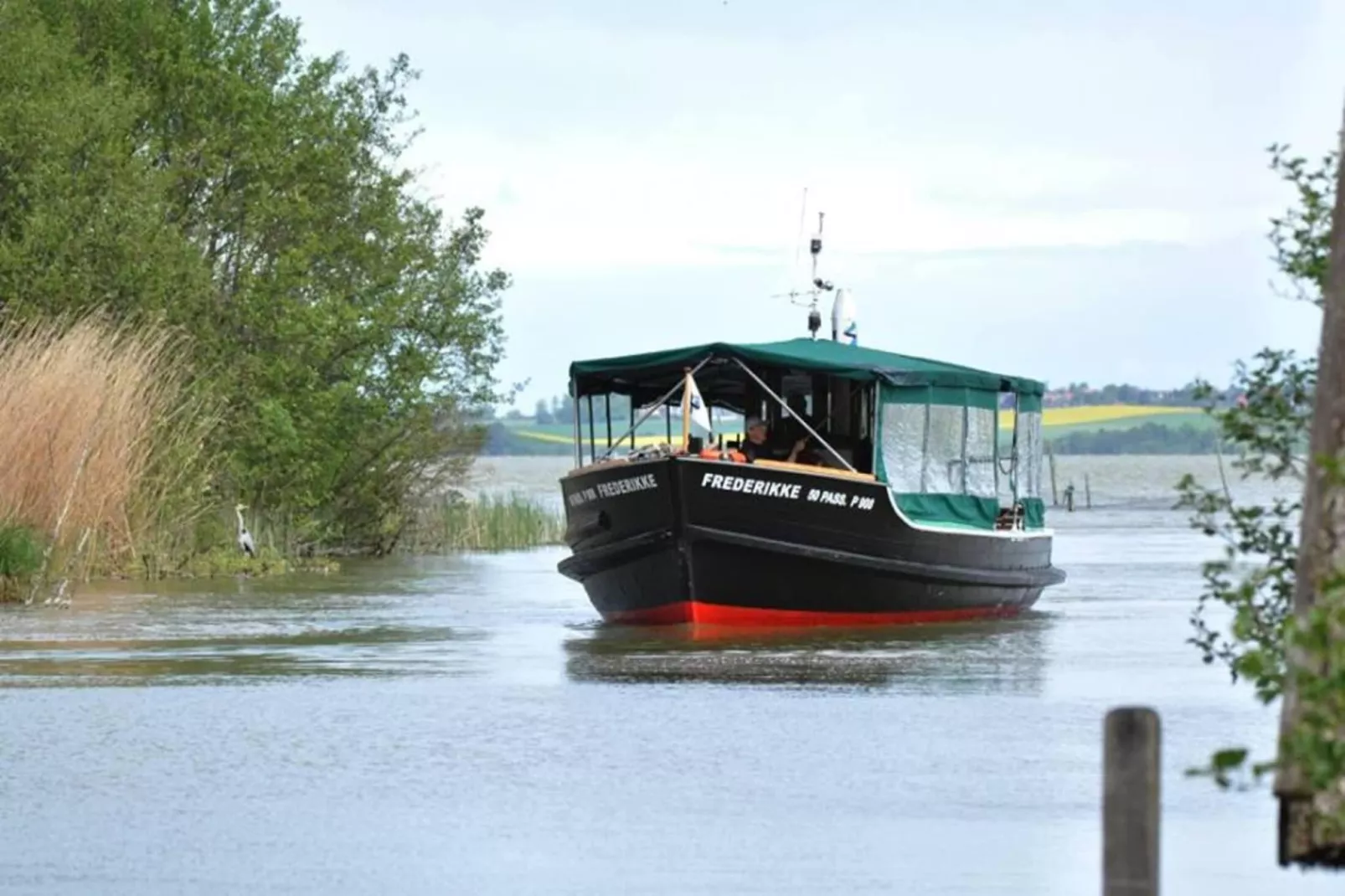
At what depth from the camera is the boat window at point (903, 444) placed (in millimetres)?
27203

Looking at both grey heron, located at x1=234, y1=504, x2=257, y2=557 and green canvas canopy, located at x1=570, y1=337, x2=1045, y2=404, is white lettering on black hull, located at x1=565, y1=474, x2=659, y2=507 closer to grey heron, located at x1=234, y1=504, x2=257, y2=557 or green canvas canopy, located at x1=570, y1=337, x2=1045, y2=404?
green canvas canopy, located at x1=570, y1=337, x2=1045, y2=404

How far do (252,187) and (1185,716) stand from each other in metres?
28.5

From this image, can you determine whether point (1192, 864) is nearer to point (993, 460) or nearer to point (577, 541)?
point (577, 541)

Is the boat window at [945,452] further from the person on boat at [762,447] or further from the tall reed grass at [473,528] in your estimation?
the tall reed grass at [473,528]

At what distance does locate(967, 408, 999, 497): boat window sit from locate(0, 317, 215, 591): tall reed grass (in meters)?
9.31

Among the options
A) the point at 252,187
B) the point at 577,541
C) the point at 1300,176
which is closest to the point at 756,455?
the point at 577,541

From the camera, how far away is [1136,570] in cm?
4144

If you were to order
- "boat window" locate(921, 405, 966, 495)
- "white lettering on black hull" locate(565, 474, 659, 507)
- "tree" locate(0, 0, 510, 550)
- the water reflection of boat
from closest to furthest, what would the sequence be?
the water reflection of boat, "white lettering on black hull" locate(565, 474, 659, 507), "boat window" locate(921, 405, 966, 495), "tree" locate(0, 0, 510, 550)

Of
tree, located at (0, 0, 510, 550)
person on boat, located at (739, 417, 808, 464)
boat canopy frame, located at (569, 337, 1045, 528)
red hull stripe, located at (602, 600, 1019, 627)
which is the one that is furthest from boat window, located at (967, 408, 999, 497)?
tree, located at (0, 0, 510, 550)

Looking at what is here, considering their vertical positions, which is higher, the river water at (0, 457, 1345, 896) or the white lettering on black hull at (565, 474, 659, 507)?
the white lettering on black hull at (565, 474, 659, 507)

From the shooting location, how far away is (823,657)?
23.2 meters

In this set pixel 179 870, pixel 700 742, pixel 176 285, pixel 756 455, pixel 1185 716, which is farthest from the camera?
pixel 176 285

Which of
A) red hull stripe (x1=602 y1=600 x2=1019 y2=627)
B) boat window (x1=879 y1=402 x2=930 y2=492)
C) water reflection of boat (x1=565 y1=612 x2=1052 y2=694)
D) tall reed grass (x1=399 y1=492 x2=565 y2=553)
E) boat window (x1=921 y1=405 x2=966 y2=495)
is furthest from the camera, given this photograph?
tall reed grass (x1=399 y1=492 x2=565 y2=553)

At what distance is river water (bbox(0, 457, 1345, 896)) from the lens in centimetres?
1192
